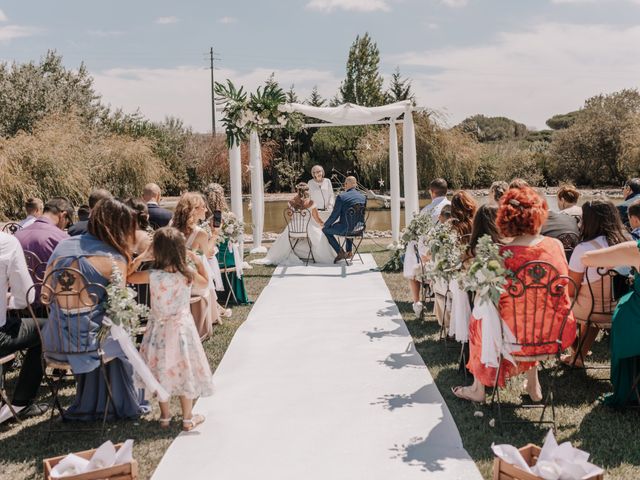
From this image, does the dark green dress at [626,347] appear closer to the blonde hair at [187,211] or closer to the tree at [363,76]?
the blonde hair at [187,211]

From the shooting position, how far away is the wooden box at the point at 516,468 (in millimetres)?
2777

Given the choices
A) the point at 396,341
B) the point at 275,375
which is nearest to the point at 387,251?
the point at 396,341

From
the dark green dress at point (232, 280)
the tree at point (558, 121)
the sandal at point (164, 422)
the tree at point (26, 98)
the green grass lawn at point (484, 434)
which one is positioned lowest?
the green grass lawn at point (484, 434)

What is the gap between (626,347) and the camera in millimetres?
4117

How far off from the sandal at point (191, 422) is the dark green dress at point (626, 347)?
2.94 metres

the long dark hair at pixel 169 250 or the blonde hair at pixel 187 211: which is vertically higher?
the blonde hair at pixel 187 211

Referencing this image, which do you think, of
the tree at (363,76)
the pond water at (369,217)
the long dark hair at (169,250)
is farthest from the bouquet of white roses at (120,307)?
the tree at (363,76)

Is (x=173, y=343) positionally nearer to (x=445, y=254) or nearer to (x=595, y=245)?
(x=445, y=254)

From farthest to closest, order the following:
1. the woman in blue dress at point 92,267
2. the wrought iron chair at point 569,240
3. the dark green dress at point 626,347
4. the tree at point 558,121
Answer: the tree at point 558,121 < the wrought iron chair at point 569,240 < the dark green dress at point 626,347 < the woman in blue dress at point 92,267

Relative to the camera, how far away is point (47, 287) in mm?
3850

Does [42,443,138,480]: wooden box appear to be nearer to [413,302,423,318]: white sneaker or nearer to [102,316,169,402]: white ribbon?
[102,316,169,402]: white ribbon

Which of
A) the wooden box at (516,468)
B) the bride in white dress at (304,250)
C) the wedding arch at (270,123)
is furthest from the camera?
the bride in white dress at (304,250)

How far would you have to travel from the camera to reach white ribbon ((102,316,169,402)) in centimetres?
393

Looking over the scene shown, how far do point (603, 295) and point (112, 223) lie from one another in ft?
12.4
